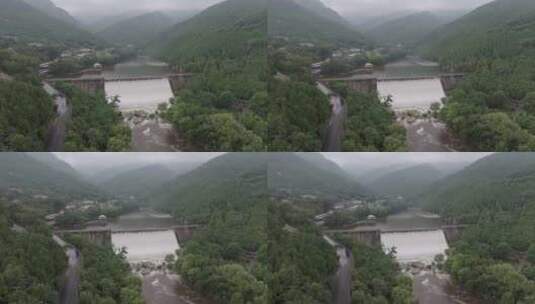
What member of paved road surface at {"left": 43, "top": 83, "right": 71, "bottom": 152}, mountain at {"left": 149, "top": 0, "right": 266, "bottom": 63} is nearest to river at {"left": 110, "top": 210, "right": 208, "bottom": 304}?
paved road surface at {"left": 43, "top": 83, "right": 71, "bottom": 152}

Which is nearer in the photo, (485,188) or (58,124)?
(58,124)

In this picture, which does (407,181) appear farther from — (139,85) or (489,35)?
(139,85)

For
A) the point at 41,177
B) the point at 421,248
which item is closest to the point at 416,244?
the point at 421,248

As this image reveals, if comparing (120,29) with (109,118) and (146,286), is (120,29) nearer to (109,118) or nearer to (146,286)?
(109,118)

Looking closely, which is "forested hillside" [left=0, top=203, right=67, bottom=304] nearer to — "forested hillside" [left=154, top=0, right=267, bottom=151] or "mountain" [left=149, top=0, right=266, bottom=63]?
"forested hillside" [left=154, top=0, right=267, bottom=151]

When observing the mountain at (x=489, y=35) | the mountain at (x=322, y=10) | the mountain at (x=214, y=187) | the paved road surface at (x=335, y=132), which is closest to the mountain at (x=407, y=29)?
the mountain at (x=489, y=35)

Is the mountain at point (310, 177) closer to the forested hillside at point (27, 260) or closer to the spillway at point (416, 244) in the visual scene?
the spillway at point (416, 244)
